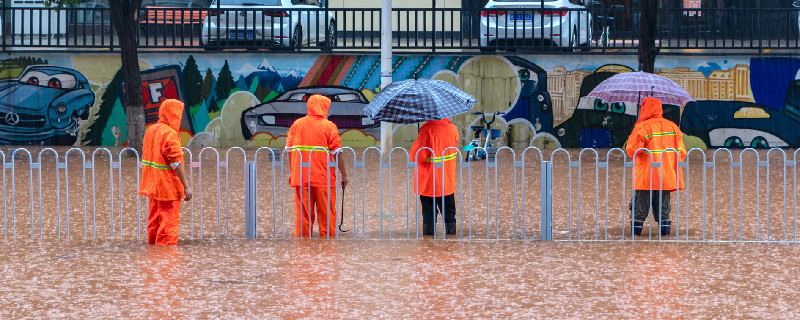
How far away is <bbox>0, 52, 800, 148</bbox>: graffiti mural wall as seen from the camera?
2059cm

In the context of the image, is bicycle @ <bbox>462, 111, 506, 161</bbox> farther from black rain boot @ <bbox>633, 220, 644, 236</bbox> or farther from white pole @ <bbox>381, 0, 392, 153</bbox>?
black rain boot @ <bbox>633, 220, 644, 236</bbox>

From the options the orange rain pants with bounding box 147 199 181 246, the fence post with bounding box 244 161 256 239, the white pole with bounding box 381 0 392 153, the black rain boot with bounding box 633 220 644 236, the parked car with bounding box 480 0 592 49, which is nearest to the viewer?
the orange rain pants with bounding box 147 199 181 246

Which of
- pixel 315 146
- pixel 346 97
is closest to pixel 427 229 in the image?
pixel 315 146

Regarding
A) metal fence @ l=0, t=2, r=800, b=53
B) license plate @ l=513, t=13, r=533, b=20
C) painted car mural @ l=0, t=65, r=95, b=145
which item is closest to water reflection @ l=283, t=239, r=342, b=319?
metal fence @ l=0, t=2, r=800, b=53

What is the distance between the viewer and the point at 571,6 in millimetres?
21484

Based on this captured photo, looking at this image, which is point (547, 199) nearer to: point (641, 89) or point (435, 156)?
point (435, 156)

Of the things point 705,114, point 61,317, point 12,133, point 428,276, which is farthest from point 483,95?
point 61,317

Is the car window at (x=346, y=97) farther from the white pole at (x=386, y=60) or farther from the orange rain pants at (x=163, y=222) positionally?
the orange rain pants at (x=163, y=222)

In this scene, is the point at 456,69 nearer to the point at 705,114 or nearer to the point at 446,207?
A: the point at 705,114

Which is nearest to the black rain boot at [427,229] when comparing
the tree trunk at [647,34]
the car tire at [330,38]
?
the tree trunk at [647,34]

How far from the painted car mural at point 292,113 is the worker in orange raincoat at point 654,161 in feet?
34.9

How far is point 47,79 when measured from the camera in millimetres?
20641

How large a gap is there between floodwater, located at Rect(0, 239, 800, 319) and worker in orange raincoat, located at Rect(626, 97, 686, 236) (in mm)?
725

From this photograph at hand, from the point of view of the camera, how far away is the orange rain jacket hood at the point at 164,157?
944cm
